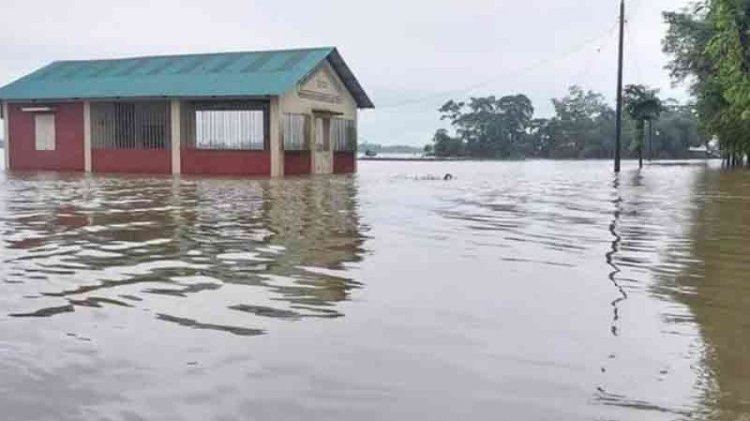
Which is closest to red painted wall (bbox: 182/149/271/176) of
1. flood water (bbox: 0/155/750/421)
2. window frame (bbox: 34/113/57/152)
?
window frame (bbox: 34/113/57/152)

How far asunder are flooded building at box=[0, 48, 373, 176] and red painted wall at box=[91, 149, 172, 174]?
0.13ft

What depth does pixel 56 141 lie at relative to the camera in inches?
1356

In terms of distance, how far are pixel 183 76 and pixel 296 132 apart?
17.7 feet

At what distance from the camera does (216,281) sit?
6.43m

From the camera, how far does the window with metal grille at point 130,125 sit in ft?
107

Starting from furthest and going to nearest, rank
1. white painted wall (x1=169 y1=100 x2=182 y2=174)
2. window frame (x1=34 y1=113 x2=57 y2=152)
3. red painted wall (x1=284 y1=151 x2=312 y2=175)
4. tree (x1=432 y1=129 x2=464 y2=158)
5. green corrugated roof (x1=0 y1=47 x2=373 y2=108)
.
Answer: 1. tree (x1=432 y1=129 x2=464 y2=158)
2. window frame (x1=34 y1=113 x2=57 y2=152)
3. white painted wall (x1=169 y1=100 x2=182 y2=174)
4. red painted wall (x1=284 y1=151 x2=312 y2=175)
5. green corrugated roof (x1=0 y1=47 x2=373 y2=108)

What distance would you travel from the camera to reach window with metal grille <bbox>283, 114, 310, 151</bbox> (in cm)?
3095

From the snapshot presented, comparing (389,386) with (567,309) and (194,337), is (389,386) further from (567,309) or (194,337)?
(567,309)

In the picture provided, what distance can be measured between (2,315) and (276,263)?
2676 millimetres

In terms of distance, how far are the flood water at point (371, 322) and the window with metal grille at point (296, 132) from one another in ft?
67.0

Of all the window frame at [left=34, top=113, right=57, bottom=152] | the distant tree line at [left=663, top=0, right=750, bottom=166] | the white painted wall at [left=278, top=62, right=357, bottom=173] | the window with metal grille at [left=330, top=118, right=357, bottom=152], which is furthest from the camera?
the window with metal grille at [left=330, top=118, right=357, bottom=152]

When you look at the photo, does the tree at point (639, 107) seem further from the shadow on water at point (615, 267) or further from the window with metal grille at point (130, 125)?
the shadow on water at point (615, 267)

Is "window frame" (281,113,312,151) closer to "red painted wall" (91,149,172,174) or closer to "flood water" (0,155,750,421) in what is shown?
"red painted wall" (91,149,172,174)

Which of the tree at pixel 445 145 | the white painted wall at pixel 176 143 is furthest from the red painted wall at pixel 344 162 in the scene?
the tree at pixel 445 145
